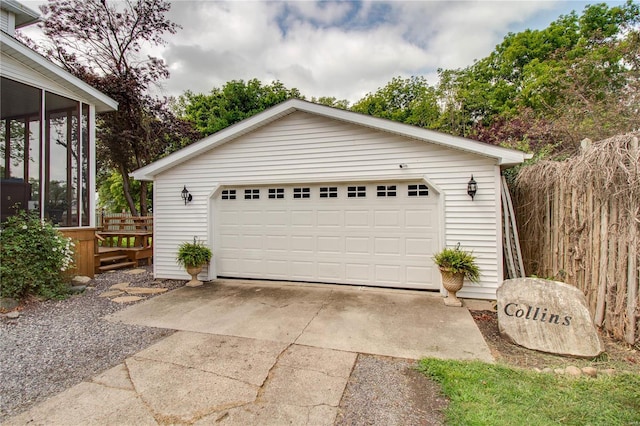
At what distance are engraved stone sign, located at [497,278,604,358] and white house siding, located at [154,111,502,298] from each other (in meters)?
1.59

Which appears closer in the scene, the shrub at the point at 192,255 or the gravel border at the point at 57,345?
the gravel border at the point at 57,345

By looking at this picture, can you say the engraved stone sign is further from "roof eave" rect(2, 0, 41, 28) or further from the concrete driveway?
"roof eave" rect(2, 0, 41, 28)

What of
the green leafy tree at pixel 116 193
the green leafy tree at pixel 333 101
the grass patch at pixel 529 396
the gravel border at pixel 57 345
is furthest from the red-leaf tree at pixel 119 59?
the grass patch at pixel 529 396

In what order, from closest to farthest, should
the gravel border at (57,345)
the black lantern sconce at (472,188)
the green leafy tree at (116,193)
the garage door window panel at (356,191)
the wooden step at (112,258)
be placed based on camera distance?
the gravel border at (57,345), the black lantern sconce at (472,188), the garage door window panel at (356,191), the wooden step at (112,258), the green leafy tree at (116,193)

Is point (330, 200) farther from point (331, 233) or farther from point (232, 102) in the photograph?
point (232, 102)

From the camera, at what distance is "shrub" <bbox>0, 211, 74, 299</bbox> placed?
4.66 m

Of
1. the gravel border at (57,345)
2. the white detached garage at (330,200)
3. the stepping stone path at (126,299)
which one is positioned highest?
the white detached garage at (330,200)

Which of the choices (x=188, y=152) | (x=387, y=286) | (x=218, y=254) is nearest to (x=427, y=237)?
(x=387, y=286)

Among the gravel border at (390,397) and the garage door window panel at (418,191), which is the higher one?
the garage door window panel at (418,191)

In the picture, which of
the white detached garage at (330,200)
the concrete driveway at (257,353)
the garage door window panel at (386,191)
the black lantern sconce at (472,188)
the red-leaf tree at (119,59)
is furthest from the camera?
the red-leaf tree at (119,59)

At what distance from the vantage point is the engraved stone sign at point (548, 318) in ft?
9.91

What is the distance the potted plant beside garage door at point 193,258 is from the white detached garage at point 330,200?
14.5 inches

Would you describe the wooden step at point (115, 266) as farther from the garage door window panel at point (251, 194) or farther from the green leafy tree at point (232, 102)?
the green leafy tree at point (232, 102)

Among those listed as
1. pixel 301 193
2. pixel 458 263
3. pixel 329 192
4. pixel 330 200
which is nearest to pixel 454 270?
pixel 458 263
